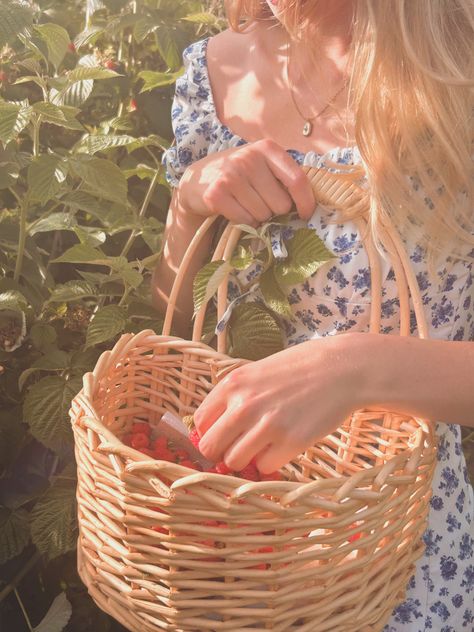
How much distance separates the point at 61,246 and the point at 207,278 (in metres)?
0.66

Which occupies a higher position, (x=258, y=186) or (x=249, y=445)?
(x=258, y=186)

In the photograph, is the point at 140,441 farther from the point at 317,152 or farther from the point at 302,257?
the point at 317,152

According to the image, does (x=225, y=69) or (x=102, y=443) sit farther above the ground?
(x=225, y=69)

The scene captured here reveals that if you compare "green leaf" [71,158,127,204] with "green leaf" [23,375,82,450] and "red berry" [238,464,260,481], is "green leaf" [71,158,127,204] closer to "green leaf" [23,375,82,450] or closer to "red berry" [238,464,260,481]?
"green leaf" [23,375,82,450]

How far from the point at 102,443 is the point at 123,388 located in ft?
0.95

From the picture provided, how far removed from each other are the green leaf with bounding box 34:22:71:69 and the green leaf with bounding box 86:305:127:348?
0.41m

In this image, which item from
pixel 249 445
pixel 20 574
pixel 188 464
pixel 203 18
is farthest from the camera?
pixel 203 18

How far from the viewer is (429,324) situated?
1.29 meters

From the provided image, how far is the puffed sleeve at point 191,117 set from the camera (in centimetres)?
149

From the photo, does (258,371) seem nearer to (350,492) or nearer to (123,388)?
(350,492)

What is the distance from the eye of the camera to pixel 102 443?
38.0 inches

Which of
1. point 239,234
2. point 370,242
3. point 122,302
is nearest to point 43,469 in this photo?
point 122,302

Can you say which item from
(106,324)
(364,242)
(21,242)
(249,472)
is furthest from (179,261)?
(249,472)

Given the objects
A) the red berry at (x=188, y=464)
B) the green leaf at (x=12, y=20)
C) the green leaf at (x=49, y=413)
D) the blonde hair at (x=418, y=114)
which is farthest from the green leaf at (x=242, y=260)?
the green leaf at (x=12, y=20)
